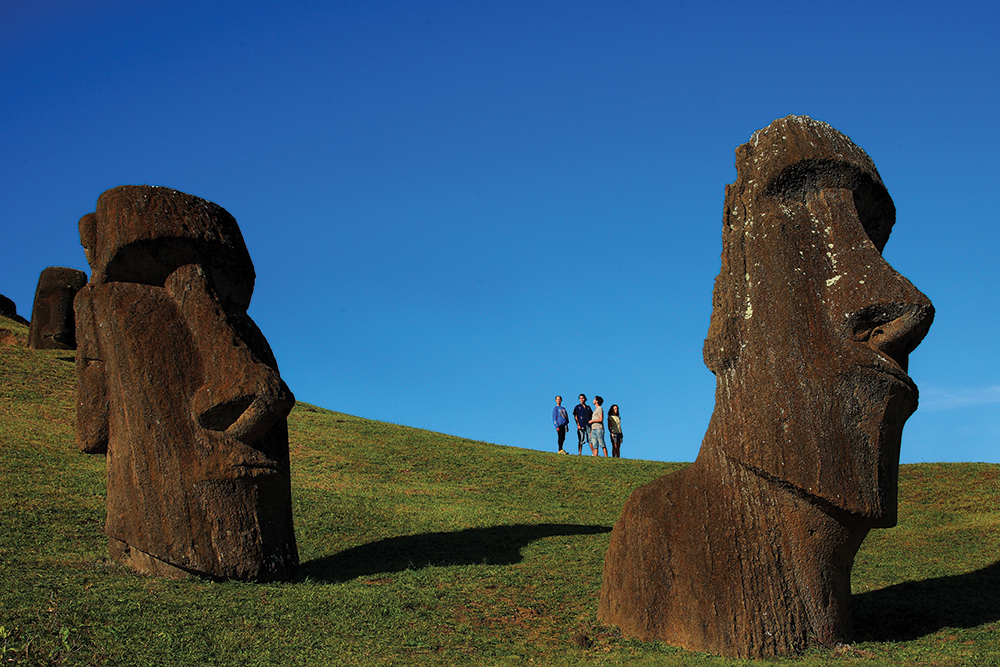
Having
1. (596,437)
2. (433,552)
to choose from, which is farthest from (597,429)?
(433,552)

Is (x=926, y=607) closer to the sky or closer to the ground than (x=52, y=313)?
closer to the ground

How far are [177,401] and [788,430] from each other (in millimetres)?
6147

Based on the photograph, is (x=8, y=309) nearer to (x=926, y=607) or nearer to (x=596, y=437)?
(x=596, y=437)

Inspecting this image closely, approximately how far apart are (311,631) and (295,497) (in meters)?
6.53

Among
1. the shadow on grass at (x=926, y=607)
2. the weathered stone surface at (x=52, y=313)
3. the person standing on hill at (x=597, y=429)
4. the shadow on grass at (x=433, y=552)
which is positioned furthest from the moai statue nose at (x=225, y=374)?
the weathered stone surface at (x=52, y=313)

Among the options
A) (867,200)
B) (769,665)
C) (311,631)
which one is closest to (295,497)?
(311,631)

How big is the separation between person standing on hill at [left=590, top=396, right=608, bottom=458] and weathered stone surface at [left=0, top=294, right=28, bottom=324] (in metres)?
22.6

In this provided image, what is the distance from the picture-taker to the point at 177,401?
9.34 metres

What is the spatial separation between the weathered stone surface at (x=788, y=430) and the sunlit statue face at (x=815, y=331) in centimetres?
1

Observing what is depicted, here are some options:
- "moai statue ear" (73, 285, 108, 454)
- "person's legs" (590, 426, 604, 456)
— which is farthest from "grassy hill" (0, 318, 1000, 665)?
"person's legs" (590, 426, 604, 456)

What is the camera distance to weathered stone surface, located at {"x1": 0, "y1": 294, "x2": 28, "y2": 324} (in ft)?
108

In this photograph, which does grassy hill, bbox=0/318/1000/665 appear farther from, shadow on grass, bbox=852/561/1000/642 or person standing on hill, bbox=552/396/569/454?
person standing on hill, bbox=552/396/569/454

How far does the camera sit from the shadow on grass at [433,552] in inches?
414

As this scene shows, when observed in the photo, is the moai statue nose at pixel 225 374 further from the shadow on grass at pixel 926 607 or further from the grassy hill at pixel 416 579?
the shadow on grass at pixel 926 607
